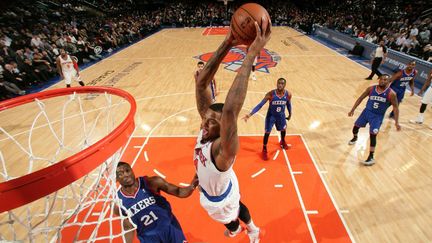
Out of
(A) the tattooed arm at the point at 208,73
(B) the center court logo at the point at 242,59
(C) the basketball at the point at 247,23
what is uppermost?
(C) the basketball at the point at 247,23

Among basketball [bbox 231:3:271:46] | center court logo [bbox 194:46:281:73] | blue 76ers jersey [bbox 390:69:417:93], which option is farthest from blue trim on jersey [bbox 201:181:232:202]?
center court logo [bbox 194:46:281:73]

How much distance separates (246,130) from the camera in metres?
6.55

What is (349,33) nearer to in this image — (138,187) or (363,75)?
(363,75)

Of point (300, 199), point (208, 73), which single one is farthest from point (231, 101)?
point (300, 199)

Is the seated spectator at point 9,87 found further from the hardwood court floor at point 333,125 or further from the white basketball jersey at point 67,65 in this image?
the hardwood court floor at point 333,125

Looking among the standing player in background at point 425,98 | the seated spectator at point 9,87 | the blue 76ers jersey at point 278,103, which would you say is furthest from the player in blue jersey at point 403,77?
the seated spectator at point 9,87

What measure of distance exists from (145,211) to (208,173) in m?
0.96

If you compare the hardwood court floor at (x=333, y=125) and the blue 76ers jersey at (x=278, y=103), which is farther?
the blue 76ers jersey at (x=278, y=103)

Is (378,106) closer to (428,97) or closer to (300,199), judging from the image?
(300,199)

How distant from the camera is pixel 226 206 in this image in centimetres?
262

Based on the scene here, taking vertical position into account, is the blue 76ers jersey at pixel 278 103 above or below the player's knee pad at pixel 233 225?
above

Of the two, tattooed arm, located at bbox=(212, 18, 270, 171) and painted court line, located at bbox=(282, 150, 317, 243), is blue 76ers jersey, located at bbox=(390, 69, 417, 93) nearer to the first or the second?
painted court line, located at bbox=(282, 150, 317, 243)

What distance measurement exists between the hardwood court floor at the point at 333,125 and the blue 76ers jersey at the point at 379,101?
1.06 metres

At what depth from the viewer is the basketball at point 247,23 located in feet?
6.02
